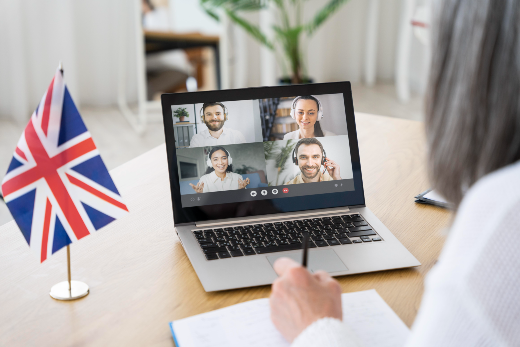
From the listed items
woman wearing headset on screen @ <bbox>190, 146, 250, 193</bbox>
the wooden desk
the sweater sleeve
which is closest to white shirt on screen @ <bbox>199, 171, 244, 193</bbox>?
woman wearing headset on screen @ <bbox>190, 146, 250, 193</bbox>

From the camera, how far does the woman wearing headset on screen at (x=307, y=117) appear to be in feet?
3.06

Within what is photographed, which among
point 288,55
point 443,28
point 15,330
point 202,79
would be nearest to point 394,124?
point 443,28

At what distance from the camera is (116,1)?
11.5ft

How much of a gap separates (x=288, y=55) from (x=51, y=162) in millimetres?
2613

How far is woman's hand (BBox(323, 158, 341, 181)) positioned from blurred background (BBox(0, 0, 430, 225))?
2.12 m

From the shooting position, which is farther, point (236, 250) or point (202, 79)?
point (202, 79)

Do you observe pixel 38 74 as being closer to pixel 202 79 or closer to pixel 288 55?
pixel 202 79

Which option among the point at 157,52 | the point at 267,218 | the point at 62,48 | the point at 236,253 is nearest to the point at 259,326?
the point at 236,253

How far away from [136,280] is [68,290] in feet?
0.32

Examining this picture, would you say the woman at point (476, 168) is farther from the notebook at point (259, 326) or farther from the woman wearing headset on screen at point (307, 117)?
the woman wearing headset on screen at point (307, 117)

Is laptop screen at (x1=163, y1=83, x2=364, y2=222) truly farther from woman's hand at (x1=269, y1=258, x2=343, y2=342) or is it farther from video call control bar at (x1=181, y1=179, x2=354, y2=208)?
woman's hand at (x1=269, y1=258, x2=343, y2=342)

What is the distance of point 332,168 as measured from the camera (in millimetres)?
946

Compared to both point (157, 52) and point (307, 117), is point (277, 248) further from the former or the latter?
point (157, 52)

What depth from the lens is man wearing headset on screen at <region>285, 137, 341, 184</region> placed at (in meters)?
0.93
